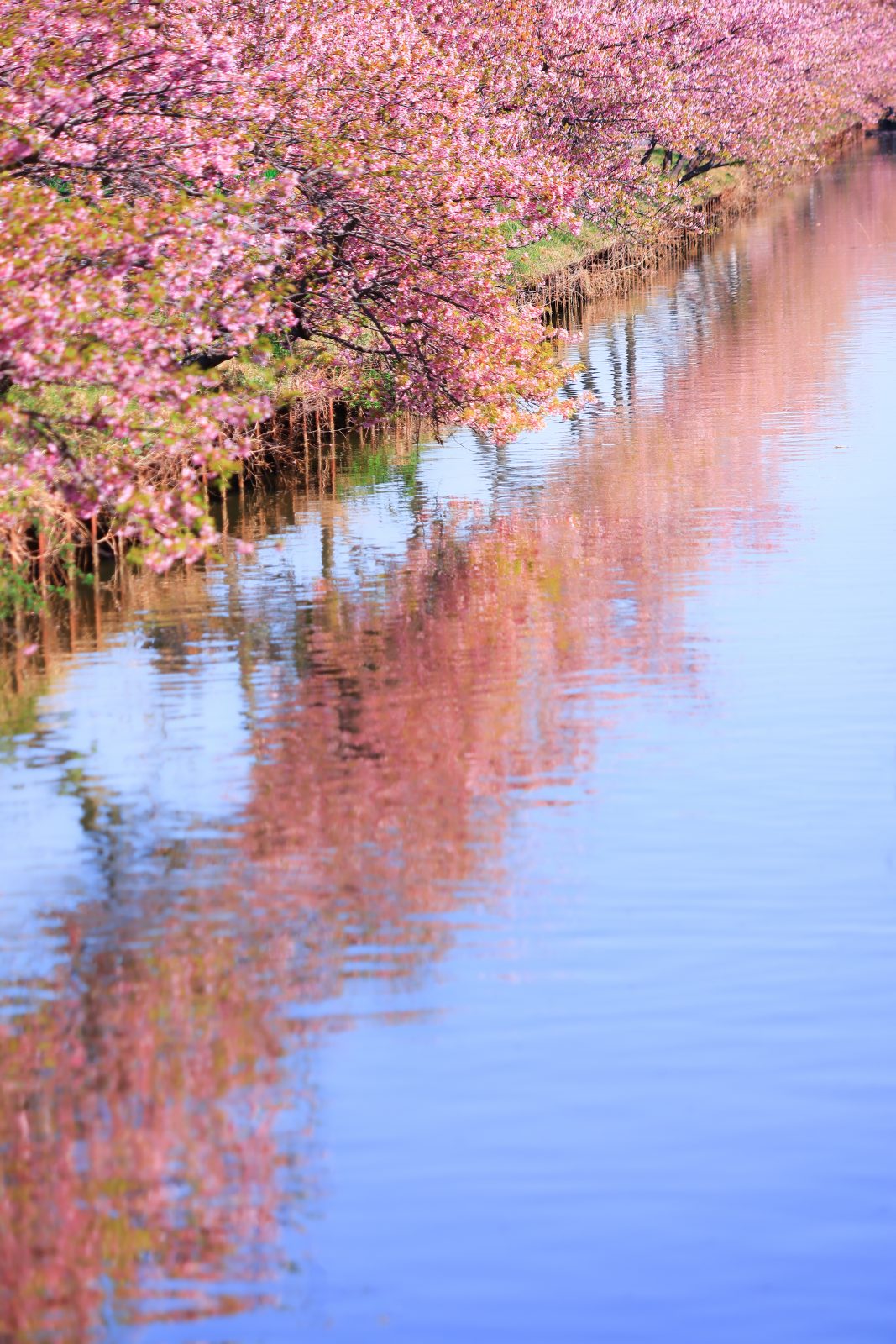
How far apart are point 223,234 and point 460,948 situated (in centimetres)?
898

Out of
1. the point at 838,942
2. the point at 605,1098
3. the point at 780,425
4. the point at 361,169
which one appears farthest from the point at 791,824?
the point at 780,425

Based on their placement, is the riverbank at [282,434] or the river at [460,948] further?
the riverbank at [282,434]

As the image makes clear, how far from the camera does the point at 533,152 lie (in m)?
31.8

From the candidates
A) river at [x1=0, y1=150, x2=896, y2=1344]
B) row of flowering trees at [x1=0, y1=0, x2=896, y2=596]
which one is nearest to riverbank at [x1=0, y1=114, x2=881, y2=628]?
row of flowering trees at [x1=0, y1=0, x2=896, y2=596]

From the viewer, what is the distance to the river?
8258 mm

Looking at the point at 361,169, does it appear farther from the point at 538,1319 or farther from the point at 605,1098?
the point at 538,1319

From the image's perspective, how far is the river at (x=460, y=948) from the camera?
826 centimetres

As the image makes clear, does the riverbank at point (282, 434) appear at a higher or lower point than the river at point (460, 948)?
higher

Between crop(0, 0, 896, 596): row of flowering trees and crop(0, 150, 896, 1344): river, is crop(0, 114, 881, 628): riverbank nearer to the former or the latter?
crop(0, 0, 896, 596): row of flowering trees

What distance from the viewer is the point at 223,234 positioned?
18.2 meters

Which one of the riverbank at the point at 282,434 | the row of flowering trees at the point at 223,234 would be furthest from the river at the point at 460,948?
the row of flowering trees at the point at 223,234

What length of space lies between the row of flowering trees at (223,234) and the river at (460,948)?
6.39 ft

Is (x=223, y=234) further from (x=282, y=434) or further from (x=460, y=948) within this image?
(x=282, y=434)

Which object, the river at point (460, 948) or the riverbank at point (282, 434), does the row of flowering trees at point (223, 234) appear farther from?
the river at point (460, 948)
